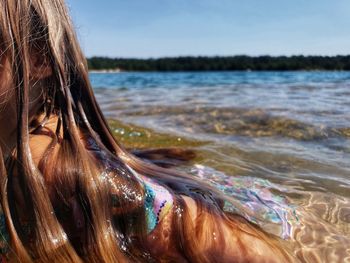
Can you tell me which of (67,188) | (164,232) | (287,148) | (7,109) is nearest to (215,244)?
(164,232)

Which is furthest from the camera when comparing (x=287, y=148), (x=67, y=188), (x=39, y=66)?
(x=287, y=148)

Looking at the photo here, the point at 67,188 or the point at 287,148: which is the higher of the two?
the point at 67,188

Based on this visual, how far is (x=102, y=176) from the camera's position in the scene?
1.48m

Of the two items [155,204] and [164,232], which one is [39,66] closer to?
[155,204]

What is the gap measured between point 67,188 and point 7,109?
0.36m

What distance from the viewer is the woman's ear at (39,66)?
1542 mm

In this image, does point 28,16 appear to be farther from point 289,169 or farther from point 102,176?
point 289,169

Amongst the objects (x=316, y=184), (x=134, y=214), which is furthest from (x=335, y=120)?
(x=134, y=214)

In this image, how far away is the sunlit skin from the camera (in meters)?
1.53

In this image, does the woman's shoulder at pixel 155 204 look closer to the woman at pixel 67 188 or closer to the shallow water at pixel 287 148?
the woman at pixel 67 188

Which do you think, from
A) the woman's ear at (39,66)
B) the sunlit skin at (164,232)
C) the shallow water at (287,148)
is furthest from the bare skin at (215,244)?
the shallow water at (287,148)

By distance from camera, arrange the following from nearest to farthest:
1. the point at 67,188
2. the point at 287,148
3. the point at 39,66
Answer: the point at 67,188 < the point at 39,66 < the point at 287,148

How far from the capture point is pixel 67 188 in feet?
4.73

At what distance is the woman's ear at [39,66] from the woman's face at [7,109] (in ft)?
0.30
